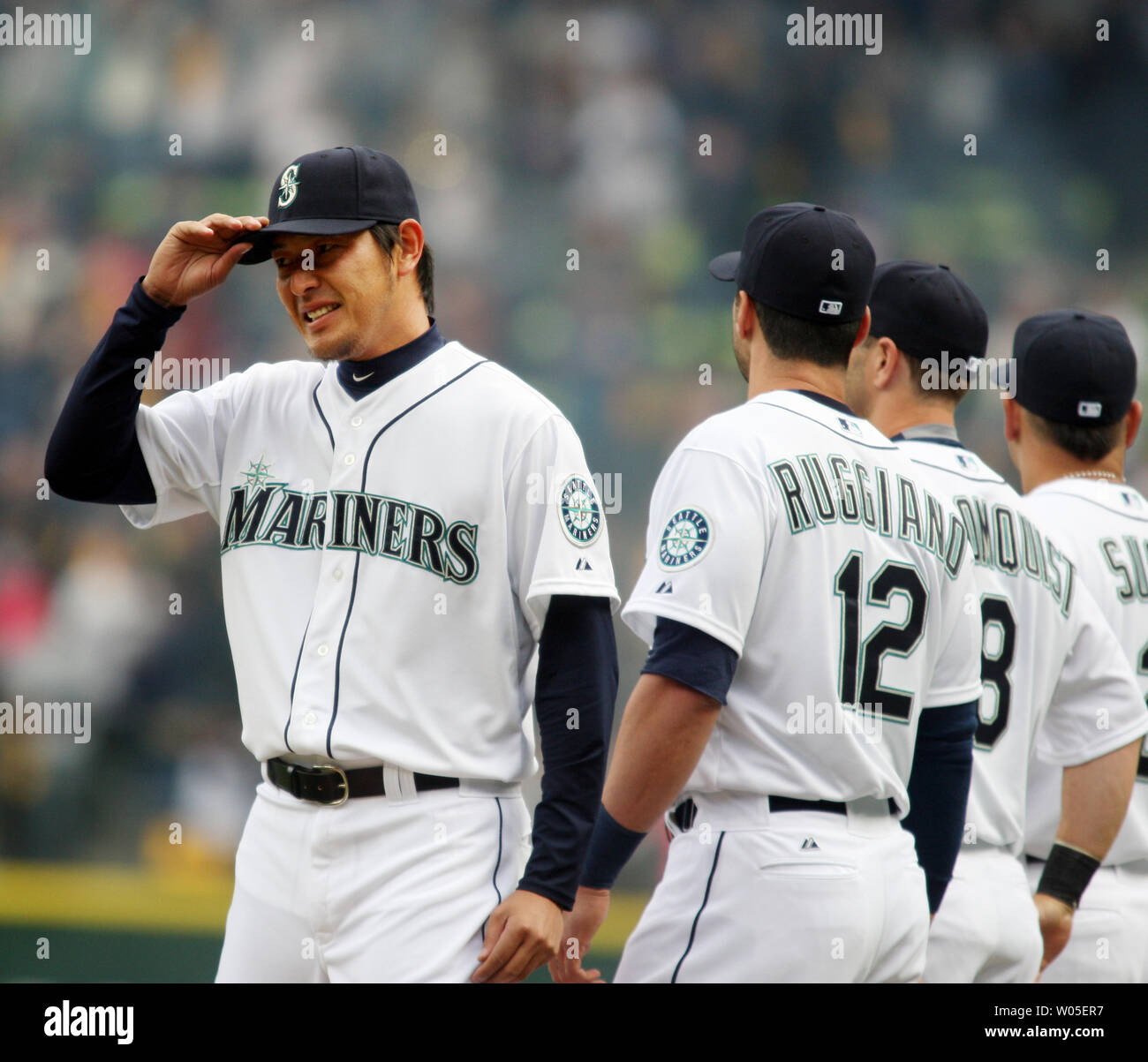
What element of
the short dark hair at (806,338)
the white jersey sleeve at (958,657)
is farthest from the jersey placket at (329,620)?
the white jersey sleeve at (958,657)

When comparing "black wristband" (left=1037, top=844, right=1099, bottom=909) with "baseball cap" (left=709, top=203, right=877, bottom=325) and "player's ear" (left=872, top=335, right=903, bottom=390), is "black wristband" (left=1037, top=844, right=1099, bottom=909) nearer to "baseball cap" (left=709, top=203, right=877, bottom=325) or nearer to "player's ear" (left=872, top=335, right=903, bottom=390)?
"player's ear" (left=872, top=335, right=903, bottom=390)

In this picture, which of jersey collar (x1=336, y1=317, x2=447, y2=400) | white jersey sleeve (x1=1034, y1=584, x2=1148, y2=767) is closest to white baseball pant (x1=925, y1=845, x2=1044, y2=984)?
white jersey sleeve (x1=1034, y1=584, x2=1148, y2=767)

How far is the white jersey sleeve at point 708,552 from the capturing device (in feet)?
6.19

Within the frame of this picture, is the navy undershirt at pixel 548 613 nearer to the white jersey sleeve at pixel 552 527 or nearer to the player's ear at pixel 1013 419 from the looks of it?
the white jersey sleeve at pixel 552 527

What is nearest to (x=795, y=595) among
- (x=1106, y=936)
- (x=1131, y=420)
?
(x=1106, y=936)

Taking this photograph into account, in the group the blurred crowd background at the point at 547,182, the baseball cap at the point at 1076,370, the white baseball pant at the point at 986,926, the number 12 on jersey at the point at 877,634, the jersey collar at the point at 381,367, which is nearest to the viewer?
the number 12 on jersey at the point at 877,634

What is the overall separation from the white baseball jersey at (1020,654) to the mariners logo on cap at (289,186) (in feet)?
3.70

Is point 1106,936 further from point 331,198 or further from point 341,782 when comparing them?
point 331,198

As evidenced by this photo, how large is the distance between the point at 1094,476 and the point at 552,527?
4.67ft

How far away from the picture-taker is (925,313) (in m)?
2.54

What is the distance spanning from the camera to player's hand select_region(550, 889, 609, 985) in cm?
202

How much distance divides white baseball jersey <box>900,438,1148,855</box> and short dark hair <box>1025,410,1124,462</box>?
39 centimetres

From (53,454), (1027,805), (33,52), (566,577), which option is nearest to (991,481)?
(1027,805)

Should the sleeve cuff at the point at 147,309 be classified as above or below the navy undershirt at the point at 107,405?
above
